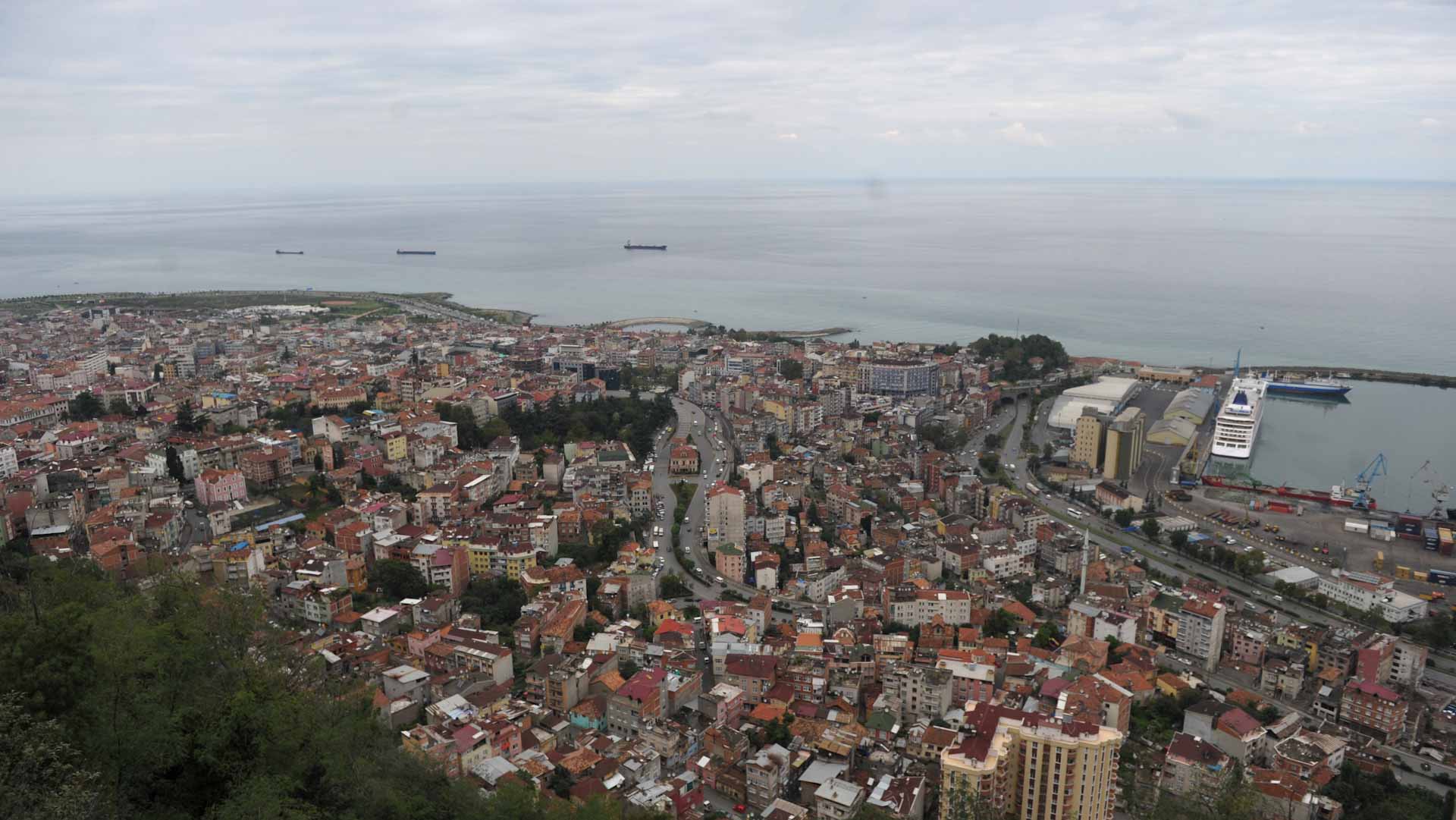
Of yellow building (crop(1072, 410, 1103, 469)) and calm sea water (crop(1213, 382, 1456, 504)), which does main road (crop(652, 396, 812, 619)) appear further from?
calm sea water (crop(1213, 382, 1456, 504))

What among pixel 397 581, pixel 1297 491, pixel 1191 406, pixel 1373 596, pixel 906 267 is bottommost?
pixel 397 581

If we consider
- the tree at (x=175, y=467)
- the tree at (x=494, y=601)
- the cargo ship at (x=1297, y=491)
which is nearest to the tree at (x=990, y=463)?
the cargo ship at (x=1297, y=491)

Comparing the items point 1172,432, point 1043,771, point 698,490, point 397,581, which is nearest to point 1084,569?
point 1043,771

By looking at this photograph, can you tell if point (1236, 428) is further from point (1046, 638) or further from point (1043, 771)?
point (1043, 771)

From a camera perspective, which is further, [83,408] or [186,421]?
[83,408]

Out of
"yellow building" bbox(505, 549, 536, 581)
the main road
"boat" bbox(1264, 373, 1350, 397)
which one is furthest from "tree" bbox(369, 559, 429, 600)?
"boat" bbox(1264, 373, 1350, 397)

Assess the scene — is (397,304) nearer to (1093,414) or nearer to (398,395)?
(398,395)
